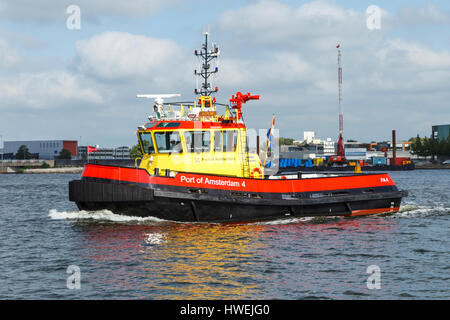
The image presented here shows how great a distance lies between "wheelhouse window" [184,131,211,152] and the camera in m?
19.4

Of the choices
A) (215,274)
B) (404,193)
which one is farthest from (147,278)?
(404,193)

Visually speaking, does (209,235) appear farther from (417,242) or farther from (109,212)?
(417,242)

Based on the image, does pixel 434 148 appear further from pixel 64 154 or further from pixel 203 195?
pixel 203 195

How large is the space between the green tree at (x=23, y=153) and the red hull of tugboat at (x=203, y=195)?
175 metres

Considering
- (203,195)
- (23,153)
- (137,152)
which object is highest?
(23,153)

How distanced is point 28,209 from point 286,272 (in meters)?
20.5

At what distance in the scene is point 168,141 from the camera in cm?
1930

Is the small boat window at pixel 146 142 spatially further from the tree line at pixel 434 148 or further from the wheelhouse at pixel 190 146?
the tree line at pixel 434 148

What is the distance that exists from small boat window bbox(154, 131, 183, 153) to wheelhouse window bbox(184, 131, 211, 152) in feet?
1.05

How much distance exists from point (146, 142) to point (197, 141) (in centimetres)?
183

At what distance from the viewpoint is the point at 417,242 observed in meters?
16.5

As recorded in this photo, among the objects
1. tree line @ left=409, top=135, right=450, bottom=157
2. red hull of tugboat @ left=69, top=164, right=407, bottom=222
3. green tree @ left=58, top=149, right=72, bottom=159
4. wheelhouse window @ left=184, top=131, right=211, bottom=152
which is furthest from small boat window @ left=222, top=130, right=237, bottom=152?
green tree @ left=58, top=149, right=72, bottom=159

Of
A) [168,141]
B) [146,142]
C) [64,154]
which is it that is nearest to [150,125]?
[146,142]

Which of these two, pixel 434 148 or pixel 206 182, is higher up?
pixel 434 148
